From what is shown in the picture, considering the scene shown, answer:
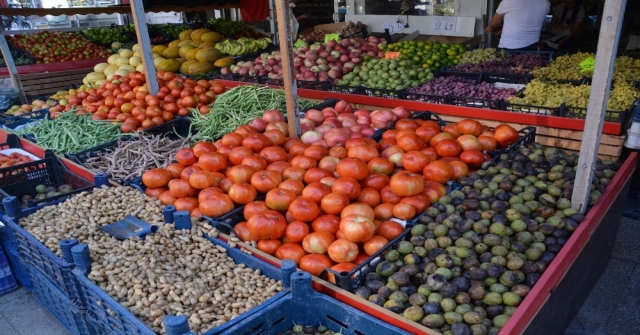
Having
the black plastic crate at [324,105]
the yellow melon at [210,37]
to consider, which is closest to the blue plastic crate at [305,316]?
the black plastic crate at [324,105]

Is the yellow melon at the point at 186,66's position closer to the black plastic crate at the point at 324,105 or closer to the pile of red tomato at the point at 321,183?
the black plastic crate at the point at 324,105

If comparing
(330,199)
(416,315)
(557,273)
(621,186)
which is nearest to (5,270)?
(330,199)

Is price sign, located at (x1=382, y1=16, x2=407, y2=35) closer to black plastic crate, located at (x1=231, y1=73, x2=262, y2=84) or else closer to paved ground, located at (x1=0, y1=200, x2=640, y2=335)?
black plastic crate, located at (x1=231, y1=73, x2=262, y2=84)

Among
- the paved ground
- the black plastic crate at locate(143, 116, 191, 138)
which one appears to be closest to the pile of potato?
the paved ground

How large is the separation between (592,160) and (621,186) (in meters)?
0.90

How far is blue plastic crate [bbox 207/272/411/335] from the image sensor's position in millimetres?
2119

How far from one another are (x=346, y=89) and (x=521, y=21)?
2.96m

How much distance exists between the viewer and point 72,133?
480cm

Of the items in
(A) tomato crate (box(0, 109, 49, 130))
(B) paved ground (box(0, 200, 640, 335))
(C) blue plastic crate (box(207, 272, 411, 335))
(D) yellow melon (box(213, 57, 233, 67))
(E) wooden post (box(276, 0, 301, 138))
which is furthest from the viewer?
(D) yellow melon (box(213, 57, 233, 67))

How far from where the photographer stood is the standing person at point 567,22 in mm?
8227

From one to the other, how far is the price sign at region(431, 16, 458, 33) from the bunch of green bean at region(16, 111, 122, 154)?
21.3 feet

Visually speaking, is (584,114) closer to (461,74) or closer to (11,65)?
(461,74)

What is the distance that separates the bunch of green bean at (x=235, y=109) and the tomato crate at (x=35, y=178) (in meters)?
1.25

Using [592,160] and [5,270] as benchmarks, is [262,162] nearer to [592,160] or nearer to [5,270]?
[592,160]
